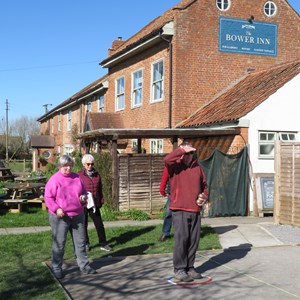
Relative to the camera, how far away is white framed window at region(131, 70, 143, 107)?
20922 mm

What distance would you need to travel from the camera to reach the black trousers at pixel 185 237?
646 centimetres

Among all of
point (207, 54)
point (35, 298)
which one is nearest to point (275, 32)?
point (207, 54)

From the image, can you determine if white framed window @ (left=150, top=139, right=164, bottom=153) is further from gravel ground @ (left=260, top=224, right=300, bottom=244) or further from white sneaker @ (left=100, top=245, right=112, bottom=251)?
white sneaker @ (left=100, top=245, right=112, bottom=251)

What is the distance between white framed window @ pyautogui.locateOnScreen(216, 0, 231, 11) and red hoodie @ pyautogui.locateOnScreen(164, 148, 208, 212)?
44.2 ft

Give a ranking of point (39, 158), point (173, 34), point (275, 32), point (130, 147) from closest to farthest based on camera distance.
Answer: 1. point (173, 34)
2. point (275, 32)
3. point (130, 147)
4. point (39, 158)

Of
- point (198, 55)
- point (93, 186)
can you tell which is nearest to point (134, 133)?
point (93, 186)

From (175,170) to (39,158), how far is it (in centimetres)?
3560

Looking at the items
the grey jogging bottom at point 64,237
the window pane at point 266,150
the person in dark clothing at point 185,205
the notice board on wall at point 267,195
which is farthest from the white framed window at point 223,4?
the grey jogging bottom at point 64,237

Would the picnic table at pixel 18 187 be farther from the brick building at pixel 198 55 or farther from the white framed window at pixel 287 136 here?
the white framed window at pixel 287 136

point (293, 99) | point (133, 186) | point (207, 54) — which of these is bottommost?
point (133, 186)

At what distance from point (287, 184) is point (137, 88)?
11399mm

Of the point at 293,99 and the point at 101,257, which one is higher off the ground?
the point at 293,99

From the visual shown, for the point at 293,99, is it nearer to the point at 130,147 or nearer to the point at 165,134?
the point at 165,134

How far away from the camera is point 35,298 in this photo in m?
5.59
